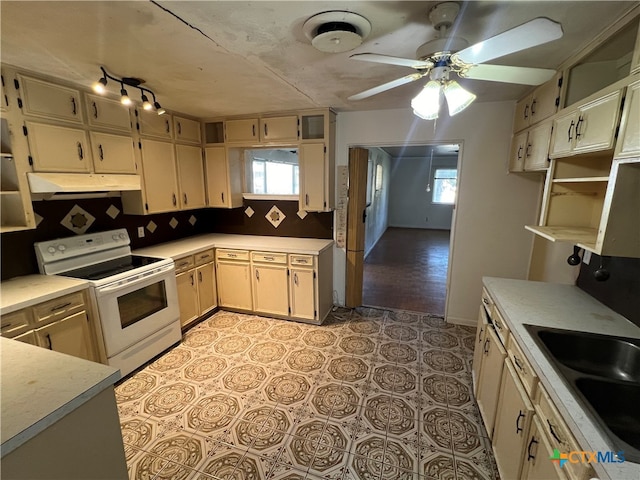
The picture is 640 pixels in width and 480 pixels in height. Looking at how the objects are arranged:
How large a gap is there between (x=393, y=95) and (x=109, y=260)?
3.13 meters

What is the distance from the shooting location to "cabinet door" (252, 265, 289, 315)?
3.52 m

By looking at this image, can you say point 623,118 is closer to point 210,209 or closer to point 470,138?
point 470,138

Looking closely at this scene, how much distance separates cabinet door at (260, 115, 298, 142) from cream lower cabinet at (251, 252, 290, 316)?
1357 mm

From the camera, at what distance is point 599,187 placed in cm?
190

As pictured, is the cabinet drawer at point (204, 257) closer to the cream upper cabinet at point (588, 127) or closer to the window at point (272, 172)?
the window at point (272, 172)

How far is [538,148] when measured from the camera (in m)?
2.28

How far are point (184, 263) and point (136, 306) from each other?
28.1 inches

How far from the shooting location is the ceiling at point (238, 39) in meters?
1.32

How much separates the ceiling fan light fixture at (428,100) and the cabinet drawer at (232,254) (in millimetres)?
2555

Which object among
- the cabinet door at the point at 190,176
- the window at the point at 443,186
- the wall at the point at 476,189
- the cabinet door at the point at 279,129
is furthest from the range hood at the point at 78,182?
the window at the point at 443,186

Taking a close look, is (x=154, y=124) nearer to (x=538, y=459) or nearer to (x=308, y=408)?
(x=308, y=408)

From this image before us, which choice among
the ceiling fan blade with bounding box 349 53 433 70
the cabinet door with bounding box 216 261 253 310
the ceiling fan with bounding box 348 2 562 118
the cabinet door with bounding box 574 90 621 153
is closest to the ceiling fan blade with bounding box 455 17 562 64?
the ceiling fan with bounding box 348 2 562 118

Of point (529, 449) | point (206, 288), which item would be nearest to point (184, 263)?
point (206, 288)

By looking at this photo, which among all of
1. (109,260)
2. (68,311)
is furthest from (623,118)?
(109,260)
